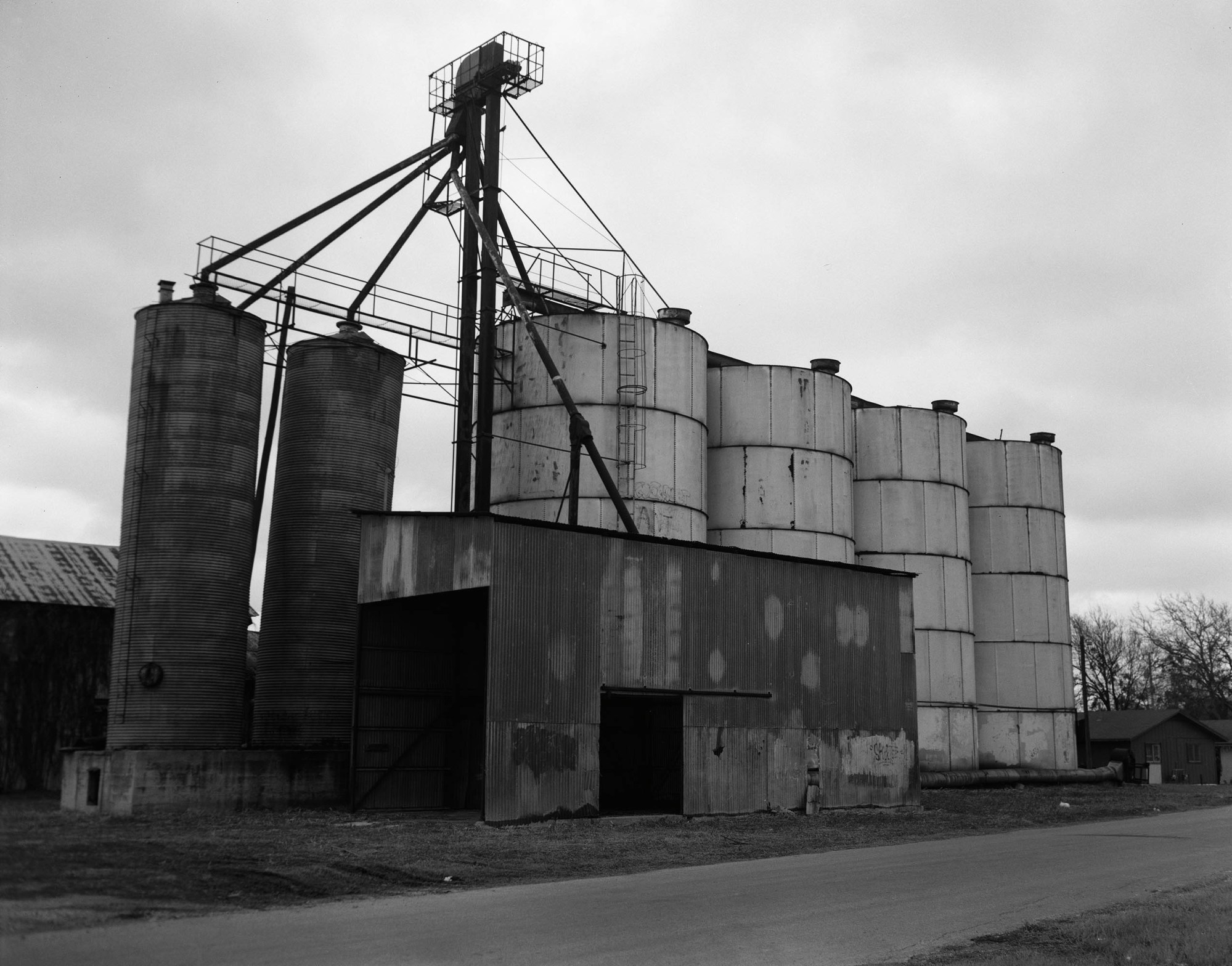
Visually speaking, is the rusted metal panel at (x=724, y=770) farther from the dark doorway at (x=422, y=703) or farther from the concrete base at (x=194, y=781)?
the concrete base at (x=194, y=781)

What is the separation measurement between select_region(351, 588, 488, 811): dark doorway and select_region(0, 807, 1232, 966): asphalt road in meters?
11.5

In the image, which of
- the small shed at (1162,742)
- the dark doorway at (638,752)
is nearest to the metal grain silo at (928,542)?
the dark doorway at (638,752)

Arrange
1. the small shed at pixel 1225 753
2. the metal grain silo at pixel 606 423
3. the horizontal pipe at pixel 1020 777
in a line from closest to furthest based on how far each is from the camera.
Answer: the metal grain silo at pixel 606 423, the horizontal pipe at pixel 1020 777, the small shed at pixel 1225 753

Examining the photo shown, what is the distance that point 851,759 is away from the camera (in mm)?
30281

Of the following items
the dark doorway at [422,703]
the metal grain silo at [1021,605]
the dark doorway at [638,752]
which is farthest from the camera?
the metal grain silo at [1021,605]

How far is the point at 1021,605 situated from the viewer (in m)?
47.4

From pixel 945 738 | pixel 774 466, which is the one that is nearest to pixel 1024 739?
pixel 945 738

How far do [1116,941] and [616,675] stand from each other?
1487 cm

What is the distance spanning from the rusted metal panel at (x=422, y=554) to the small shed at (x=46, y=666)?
43.2 ft

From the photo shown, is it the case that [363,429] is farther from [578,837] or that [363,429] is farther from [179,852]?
[179,852]

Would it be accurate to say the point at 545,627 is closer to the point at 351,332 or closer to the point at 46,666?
the point at 351,332

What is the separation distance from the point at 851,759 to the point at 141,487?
17.6 m

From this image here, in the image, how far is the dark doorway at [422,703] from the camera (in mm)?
27953

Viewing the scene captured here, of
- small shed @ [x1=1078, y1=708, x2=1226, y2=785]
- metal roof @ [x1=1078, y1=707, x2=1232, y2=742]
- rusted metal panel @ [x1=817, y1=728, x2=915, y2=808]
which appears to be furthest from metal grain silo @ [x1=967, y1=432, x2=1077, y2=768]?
metal roof @ [x1=1078, y1=707, x2=1232, y2=742]
